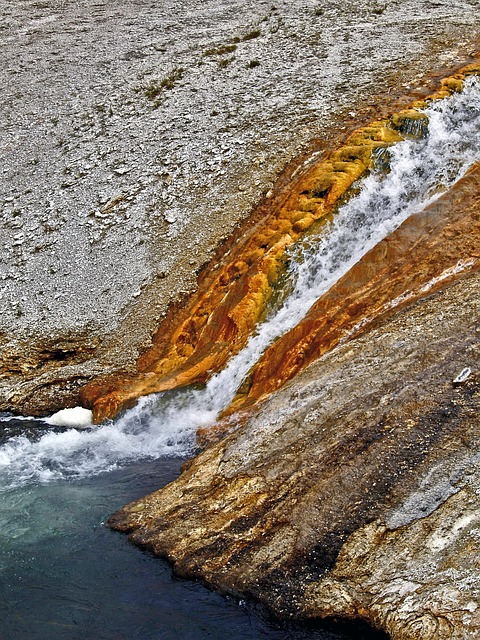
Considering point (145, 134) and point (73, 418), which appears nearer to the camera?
point (73, 418)

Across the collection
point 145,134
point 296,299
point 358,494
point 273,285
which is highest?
point 145,134

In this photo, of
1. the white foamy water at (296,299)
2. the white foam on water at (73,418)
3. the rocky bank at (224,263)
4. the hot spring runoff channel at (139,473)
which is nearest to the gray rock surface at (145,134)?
the rocky bank at (224,263)

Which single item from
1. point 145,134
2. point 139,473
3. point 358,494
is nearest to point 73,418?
point 139,473

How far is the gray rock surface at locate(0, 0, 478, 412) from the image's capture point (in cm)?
1395

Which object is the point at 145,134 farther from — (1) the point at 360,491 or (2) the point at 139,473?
(1) the point at 360,491

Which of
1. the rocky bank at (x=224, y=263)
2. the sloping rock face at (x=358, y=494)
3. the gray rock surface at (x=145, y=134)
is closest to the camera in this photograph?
the sloping rock face at (x=358, y=494)

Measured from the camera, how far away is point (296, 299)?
492 inches

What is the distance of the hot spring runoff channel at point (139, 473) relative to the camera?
7.93m

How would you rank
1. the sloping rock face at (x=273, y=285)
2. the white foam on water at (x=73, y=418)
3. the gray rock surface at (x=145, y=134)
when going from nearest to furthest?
the sloping rock face at (x=273, y=285) < the white foam on water at (x=73, y=418) < the gray rock surface at (x=145, y=134)

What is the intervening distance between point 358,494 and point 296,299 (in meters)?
5.10

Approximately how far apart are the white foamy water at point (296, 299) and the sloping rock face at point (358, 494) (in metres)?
1.50

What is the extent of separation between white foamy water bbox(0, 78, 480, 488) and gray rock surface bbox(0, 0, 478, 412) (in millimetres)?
1575

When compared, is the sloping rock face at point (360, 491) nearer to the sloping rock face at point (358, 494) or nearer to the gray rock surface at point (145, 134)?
the sloping rock face at point (358, 494)

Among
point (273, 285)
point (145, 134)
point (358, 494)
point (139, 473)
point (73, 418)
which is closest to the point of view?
point (358, 494)
